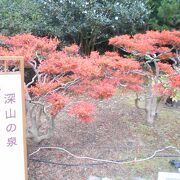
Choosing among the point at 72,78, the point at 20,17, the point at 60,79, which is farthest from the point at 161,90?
the point at 20,17

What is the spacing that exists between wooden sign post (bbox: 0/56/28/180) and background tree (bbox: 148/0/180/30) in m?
4.63

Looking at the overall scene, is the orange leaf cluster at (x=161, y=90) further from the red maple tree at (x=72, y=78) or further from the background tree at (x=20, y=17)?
the background tree at (x=20, y=17)

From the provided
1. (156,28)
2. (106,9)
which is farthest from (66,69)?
(156,28)

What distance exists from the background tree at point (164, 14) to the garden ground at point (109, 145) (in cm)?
233

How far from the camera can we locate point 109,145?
3.73 meters

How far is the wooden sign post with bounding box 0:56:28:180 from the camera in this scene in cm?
233

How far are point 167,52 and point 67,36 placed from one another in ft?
7.69

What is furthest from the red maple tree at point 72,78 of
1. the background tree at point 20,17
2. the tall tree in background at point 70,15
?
the tall tree in background at point 70,15

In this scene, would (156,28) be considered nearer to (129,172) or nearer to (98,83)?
(98,83)

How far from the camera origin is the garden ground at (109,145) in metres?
3.25

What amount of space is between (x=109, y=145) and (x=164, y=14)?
3.58 metres

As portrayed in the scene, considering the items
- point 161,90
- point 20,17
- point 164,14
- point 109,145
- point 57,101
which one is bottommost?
point 109,145

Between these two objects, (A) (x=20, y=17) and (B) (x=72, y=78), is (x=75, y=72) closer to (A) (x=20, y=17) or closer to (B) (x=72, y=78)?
(B) (x=72, y=78)

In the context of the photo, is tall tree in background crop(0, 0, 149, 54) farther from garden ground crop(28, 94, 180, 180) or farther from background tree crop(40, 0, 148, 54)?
garden ground crop(28, 94, 180, 180)
